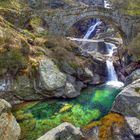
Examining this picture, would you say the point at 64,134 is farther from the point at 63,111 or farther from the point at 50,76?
the point at 50,76

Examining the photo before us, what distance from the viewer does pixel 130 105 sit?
2125 cm

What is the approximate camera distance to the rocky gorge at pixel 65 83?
1964 centimetres

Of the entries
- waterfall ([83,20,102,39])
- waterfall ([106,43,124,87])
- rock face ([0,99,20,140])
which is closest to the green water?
rock face ([0,99,20,140])

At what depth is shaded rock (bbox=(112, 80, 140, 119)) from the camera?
68.4ft

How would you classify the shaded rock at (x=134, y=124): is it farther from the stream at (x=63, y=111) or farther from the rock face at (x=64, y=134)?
the stream at (x=63, y=111)

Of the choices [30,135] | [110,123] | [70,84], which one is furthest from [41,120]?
[70,84]

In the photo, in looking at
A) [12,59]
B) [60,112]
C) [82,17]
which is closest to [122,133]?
[60,112]

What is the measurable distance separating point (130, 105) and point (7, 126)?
8633 mm

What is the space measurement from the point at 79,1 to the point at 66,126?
61.2 metres

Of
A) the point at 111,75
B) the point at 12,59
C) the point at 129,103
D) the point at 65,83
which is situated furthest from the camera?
the point at 111,75

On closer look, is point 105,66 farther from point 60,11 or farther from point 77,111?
point 77,111

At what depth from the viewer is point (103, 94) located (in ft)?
103

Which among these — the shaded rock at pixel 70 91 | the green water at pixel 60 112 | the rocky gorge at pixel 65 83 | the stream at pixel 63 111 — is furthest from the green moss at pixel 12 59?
the shaded rock at pixel 70 91

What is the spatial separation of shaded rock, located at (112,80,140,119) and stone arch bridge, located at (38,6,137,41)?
2392 centimetres
